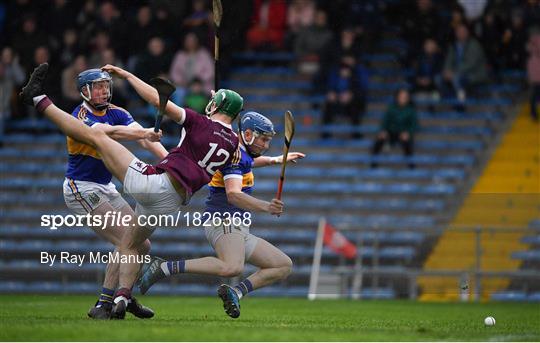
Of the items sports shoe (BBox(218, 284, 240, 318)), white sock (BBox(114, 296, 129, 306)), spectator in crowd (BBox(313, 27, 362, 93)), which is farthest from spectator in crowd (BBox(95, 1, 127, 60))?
white sock (BBox(114, 296, 129, 306))

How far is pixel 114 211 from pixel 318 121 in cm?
1156

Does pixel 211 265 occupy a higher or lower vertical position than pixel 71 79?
lower

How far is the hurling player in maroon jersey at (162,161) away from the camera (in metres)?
10.8

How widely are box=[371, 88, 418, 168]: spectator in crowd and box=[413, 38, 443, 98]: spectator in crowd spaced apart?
0.87 meters

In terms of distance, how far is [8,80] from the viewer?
898 inches

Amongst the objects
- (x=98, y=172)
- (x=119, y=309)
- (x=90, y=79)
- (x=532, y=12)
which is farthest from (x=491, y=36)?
(x=119, y=309)

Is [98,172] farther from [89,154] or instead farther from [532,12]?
[532,12]

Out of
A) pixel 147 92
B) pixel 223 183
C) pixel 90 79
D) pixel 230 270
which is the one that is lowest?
pixel 230 270

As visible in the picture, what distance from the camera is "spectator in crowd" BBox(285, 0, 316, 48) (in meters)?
23.4

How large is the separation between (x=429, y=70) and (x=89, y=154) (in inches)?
459

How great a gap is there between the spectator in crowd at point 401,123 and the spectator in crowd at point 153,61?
155 inches

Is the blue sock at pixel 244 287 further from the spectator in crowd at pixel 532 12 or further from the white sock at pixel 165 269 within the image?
the spectator in crowd at pixel 532 12

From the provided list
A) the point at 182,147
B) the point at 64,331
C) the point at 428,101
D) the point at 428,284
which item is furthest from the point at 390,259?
the point at 64,331

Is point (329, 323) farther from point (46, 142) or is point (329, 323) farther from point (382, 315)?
point (46, 142)
